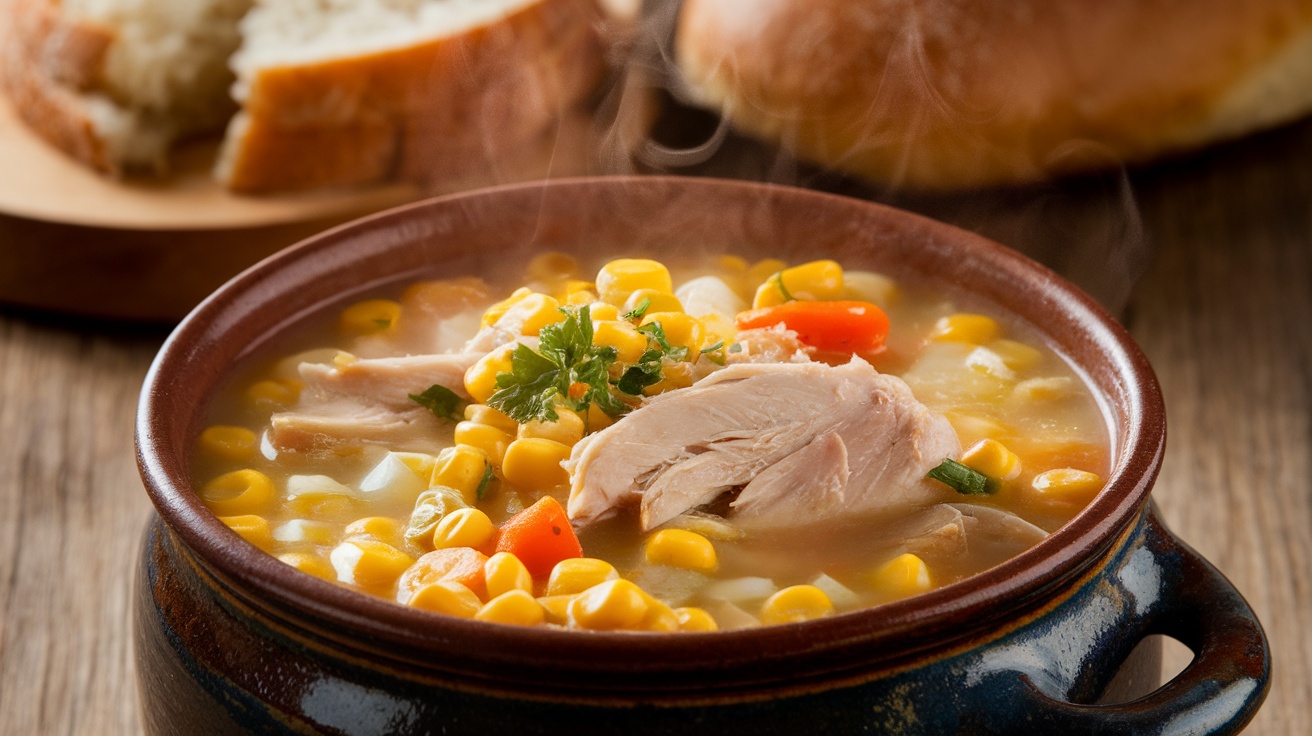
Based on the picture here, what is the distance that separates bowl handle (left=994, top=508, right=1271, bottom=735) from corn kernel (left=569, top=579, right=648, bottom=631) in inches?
22.9

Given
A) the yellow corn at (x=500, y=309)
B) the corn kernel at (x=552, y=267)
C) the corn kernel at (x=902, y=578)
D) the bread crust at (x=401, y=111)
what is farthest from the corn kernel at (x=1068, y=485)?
the bread crust at (x=401, y=111)

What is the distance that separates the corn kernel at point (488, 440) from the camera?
262 centimetres

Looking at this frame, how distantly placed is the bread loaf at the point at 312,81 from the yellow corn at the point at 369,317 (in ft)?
6.07

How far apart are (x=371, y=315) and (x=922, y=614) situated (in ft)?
5.69

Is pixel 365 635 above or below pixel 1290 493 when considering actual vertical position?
above

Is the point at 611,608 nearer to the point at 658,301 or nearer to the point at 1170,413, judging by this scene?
the point at 658,301

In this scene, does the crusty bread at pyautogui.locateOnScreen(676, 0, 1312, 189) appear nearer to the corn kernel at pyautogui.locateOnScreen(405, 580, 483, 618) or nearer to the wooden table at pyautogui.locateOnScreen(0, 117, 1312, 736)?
the wooden table at pyautogui.locateOnScreen(0, 117, 1312, 736)

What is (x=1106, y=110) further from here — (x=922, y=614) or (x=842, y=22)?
(x=922, y=614)

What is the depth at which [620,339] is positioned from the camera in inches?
107

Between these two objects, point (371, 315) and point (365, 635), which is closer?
point (365, 635)

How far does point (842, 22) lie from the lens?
5.05 meters

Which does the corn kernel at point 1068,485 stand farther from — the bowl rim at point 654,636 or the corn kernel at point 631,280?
the corn kernel at point 631,280

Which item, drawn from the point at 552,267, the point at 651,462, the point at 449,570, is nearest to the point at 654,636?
the point at 449,570

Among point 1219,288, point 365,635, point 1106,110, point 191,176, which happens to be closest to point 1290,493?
point 1219,288
